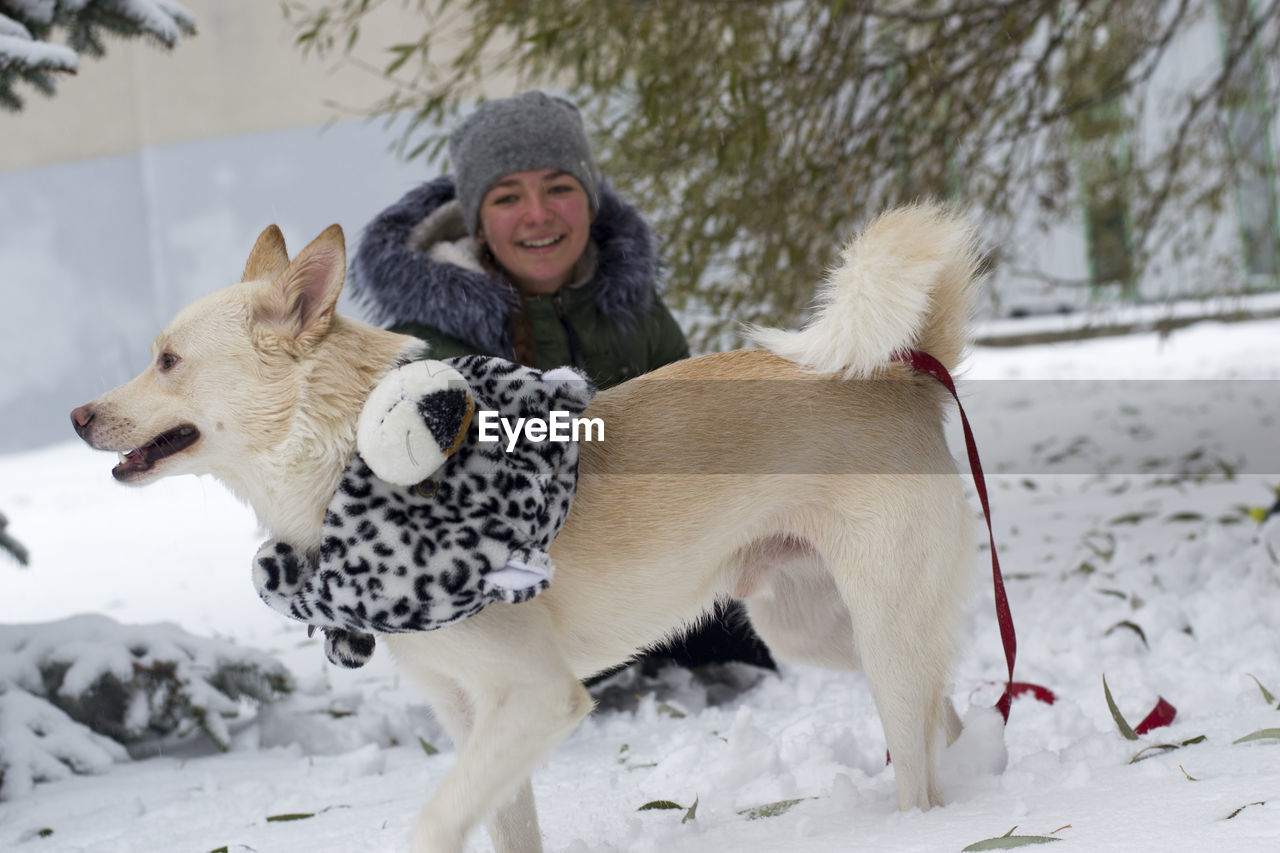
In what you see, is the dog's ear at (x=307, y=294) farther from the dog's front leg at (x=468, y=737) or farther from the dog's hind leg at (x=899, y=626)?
the dog's hind leg at (x=899, y=626)

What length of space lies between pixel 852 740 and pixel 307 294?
156 cm

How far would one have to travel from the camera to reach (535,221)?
2.97 m

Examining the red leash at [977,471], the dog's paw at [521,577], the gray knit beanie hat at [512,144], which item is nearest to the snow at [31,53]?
the gray knit beanie hat at [512,144]

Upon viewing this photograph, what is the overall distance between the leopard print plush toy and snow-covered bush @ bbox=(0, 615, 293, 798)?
63.0 inches

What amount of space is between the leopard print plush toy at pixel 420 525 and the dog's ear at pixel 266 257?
1.30ft

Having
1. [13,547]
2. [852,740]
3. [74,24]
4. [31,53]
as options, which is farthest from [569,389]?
[13,547]

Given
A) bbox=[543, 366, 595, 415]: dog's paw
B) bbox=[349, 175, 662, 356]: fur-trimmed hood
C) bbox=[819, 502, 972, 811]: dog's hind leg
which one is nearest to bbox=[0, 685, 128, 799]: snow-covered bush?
bbox=[349, 175, 662, 356]: fur-trimmed hood

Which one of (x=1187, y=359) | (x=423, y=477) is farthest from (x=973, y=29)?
(x=1187, y=359)

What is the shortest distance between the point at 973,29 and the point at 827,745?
2.88 m

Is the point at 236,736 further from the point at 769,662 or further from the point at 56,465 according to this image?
the point at 56,465

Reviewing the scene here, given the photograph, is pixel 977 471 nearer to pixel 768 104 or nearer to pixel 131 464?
pixel 131 464

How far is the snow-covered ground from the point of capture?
6.05ft

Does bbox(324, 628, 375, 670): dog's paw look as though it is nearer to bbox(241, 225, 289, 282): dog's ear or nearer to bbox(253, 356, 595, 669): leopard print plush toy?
bbox(253, 356, 595, 669): leopard print plush toy

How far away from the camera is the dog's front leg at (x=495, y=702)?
1.60 metres
